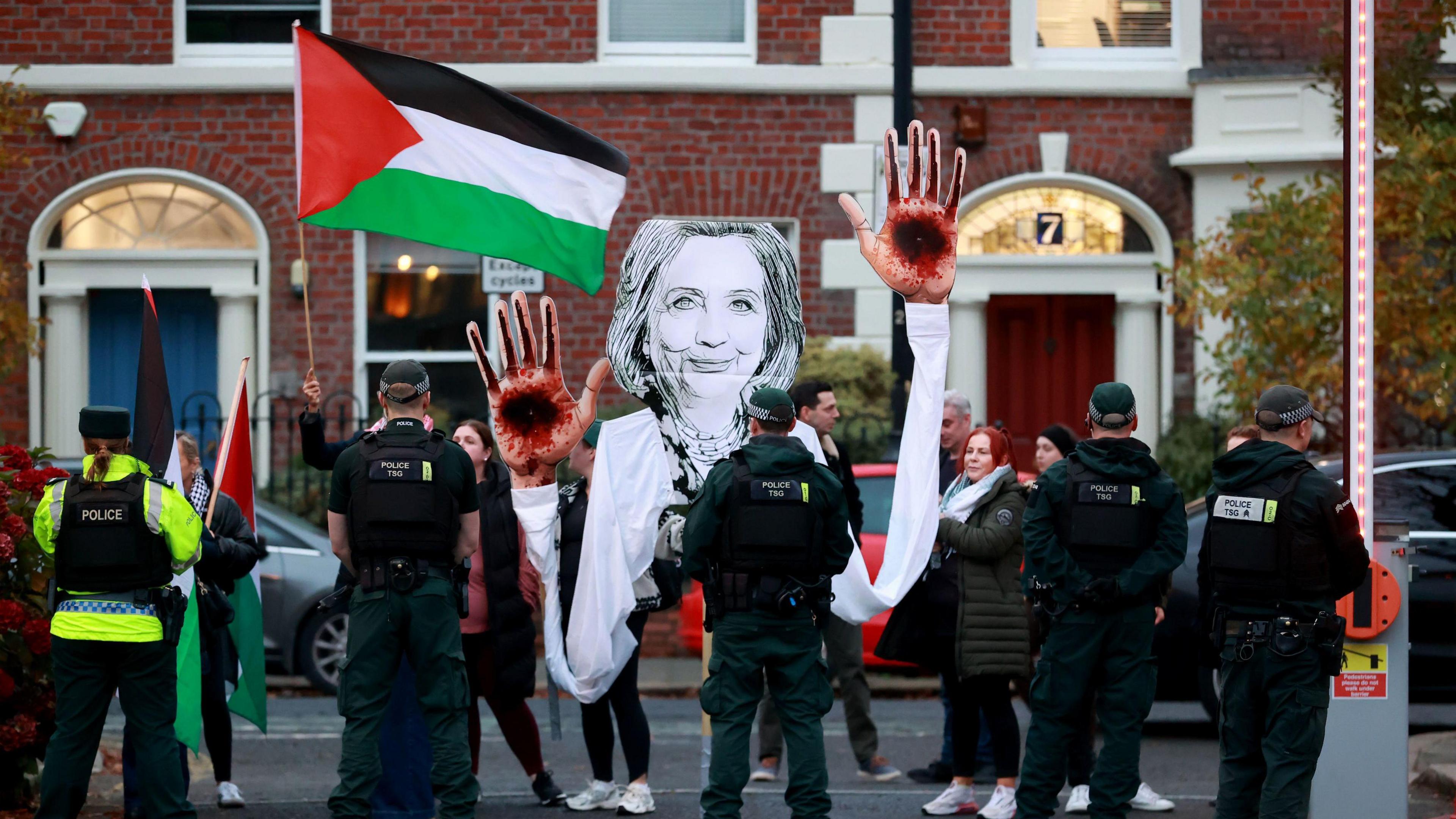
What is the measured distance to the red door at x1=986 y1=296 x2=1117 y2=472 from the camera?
15.6 metres

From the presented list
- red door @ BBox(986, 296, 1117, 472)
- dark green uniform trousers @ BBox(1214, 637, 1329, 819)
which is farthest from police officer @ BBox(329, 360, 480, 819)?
red door @ BBox(986, 296, 1117, 472)

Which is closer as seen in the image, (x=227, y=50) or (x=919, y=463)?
(x=919, y=463)

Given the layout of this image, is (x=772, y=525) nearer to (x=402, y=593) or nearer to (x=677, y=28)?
(x=402, y=593)

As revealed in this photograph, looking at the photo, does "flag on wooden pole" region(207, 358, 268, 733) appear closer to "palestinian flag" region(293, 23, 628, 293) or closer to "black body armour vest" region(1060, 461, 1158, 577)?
"palestinian flag" region(293, 23, 628, 293)

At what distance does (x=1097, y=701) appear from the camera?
676 cm

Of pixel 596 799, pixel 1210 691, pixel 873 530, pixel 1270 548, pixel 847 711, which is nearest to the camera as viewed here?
pixel 1270 548

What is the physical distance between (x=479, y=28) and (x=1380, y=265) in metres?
7.70

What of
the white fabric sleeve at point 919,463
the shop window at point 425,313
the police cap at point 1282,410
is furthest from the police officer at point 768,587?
the shop window at point 425,313

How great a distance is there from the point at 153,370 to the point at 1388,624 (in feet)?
16.3

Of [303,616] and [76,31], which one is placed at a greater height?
[76,31]

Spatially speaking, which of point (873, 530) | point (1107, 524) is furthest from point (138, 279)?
point (1107, 524)

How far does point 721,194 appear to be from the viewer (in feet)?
49.8

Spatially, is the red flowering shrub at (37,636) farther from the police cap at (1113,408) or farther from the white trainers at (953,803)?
the police cap at (1113,408)

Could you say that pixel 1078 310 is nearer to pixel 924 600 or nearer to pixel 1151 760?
pixel 1151 760
